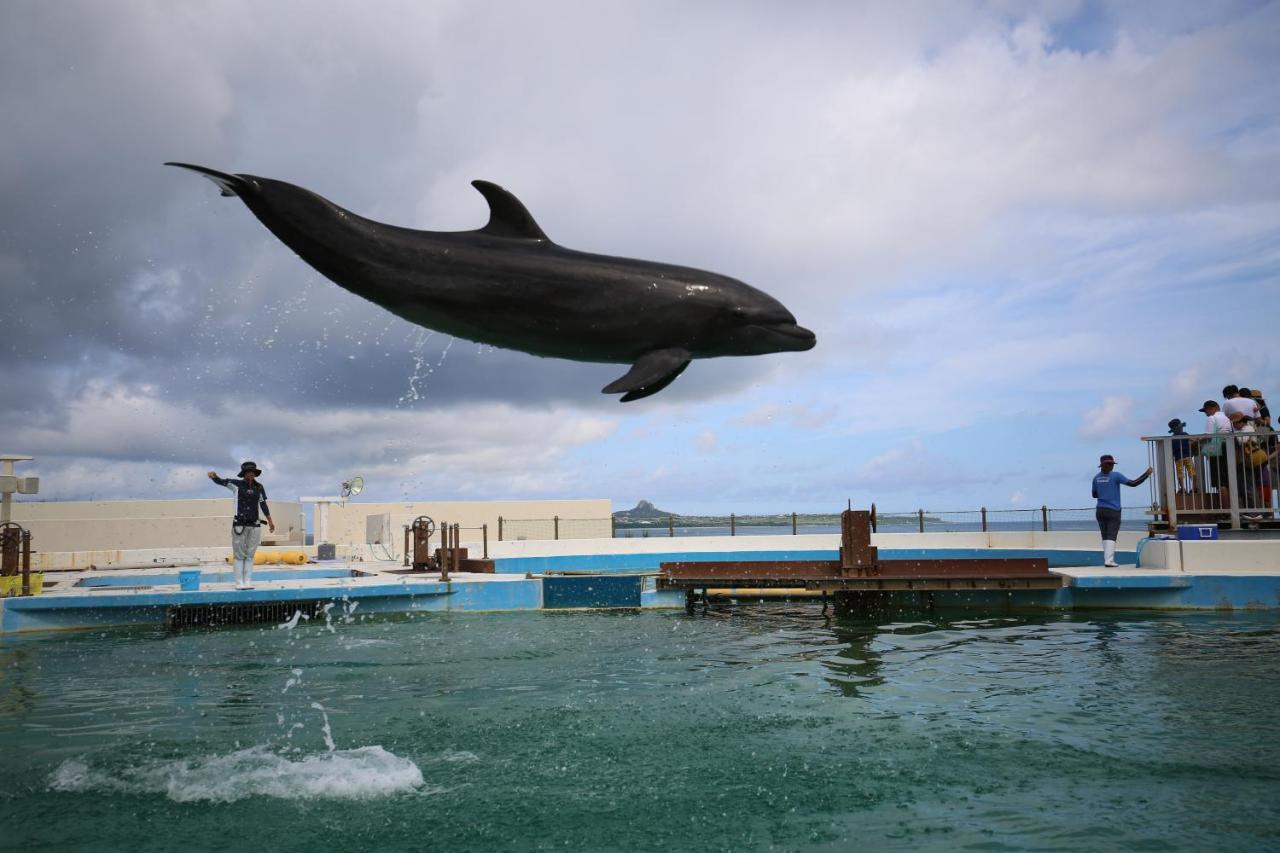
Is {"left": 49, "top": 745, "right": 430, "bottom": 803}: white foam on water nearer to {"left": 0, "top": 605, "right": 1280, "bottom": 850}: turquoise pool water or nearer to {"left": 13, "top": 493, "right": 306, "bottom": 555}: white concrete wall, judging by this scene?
{"left": 0, "top": 605, "right": 1280, "bottom": 850}: turquoise pool water

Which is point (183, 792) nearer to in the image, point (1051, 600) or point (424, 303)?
point (424, 303)

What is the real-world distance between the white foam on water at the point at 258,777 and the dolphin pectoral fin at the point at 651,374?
11.5ft

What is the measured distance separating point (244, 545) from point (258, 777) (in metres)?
7.98

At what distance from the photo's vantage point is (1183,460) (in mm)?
15242

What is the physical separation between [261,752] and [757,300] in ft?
17.7

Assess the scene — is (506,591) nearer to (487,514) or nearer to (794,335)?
(794,335)

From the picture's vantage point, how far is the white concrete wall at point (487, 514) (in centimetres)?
2894

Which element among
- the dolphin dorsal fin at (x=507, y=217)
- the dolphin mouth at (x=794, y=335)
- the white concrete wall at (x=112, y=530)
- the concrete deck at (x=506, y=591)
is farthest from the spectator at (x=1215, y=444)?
the white concrete wall at (x=112, y=530)

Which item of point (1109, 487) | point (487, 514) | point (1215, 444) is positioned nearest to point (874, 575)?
point (1109, 487)

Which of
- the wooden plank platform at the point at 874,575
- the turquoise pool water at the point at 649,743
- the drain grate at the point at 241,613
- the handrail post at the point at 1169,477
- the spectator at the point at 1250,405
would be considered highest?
the spectator at the point at 1250,405

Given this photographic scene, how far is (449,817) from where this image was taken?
585 cm

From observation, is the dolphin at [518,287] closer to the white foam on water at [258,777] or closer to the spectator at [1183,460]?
the white foam on water at [258,777]

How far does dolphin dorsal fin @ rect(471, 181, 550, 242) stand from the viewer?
480 cm

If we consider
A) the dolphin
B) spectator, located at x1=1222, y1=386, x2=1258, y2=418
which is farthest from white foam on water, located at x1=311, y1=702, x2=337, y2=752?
spectator, located at x1=1222, y1=386, x2=1258, y2=418
